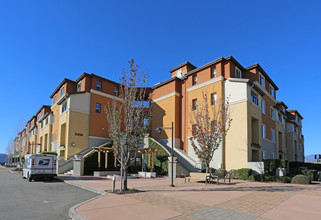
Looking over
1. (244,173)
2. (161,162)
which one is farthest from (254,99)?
(161,162)

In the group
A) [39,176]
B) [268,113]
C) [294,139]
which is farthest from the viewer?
[294,139]

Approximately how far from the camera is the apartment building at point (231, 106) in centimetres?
2364

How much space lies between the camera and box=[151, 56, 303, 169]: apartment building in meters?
23.6

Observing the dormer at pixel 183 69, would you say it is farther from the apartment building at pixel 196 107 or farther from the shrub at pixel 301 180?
the shrub at pixel 301 180

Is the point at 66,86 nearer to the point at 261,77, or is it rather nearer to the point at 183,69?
the point at 183,69

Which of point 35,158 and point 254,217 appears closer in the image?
point 254,217

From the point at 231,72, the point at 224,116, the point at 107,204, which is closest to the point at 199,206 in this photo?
the point at 107,204

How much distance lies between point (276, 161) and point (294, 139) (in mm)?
21526

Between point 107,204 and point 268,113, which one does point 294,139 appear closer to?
point 268,113

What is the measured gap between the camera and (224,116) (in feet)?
68.3

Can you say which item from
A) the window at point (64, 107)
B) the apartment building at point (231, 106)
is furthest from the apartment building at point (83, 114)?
the apartment building at point (231, 106)

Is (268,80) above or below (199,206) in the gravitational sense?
above

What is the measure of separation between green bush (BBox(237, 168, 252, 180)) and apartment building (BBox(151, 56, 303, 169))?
108cm

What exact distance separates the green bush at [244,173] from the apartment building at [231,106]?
3.54ft
